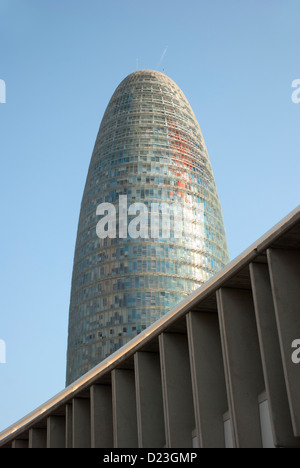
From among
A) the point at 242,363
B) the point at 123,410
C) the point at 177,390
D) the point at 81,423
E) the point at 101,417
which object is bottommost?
the point at 242,363

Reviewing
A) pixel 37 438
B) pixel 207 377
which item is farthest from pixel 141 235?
pixel 207 377

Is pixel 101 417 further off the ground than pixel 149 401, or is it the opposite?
pixel 101 417

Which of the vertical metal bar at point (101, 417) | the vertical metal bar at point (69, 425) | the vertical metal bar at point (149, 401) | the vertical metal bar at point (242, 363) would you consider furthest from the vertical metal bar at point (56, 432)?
the vertical metal bar at point (242, 363)

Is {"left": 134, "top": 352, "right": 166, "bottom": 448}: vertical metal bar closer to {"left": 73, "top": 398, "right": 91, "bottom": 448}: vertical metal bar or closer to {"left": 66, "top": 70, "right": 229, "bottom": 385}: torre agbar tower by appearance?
{"left": 73, "top": 398, "right": 91, "bottom": 448}: vertical metal bar

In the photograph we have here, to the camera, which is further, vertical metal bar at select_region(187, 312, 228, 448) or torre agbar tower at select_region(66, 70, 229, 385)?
torre agbar tower at select_region(66, 70, 229, 385)

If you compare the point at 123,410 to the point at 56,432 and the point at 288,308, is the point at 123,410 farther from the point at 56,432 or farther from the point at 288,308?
the point at 288,308

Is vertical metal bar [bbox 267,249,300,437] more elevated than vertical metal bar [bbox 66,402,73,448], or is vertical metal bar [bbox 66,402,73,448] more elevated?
vertical metal bar [bbox 66,402,73,448]

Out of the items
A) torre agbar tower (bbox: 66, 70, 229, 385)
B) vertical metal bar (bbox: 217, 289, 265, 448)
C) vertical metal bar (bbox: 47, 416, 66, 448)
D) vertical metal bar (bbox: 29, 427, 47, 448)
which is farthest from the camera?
torre agbar tower (bbox: 66, 70, 229, 385)

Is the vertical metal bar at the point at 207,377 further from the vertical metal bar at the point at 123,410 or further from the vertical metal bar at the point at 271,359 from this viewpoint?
the vertical metal bar at the point at 123,410

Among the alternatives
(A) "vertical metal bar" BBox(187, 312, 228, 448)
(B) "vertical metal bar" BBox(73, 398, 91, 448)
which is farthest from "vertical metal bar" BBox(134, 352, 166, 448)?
(B) "vertical metal bar" BBox(73, 398, 91, 448)

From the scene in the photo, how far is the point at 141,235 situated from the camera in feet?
316

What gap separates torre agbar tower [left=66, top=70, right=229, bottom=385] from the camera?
3620 inches
